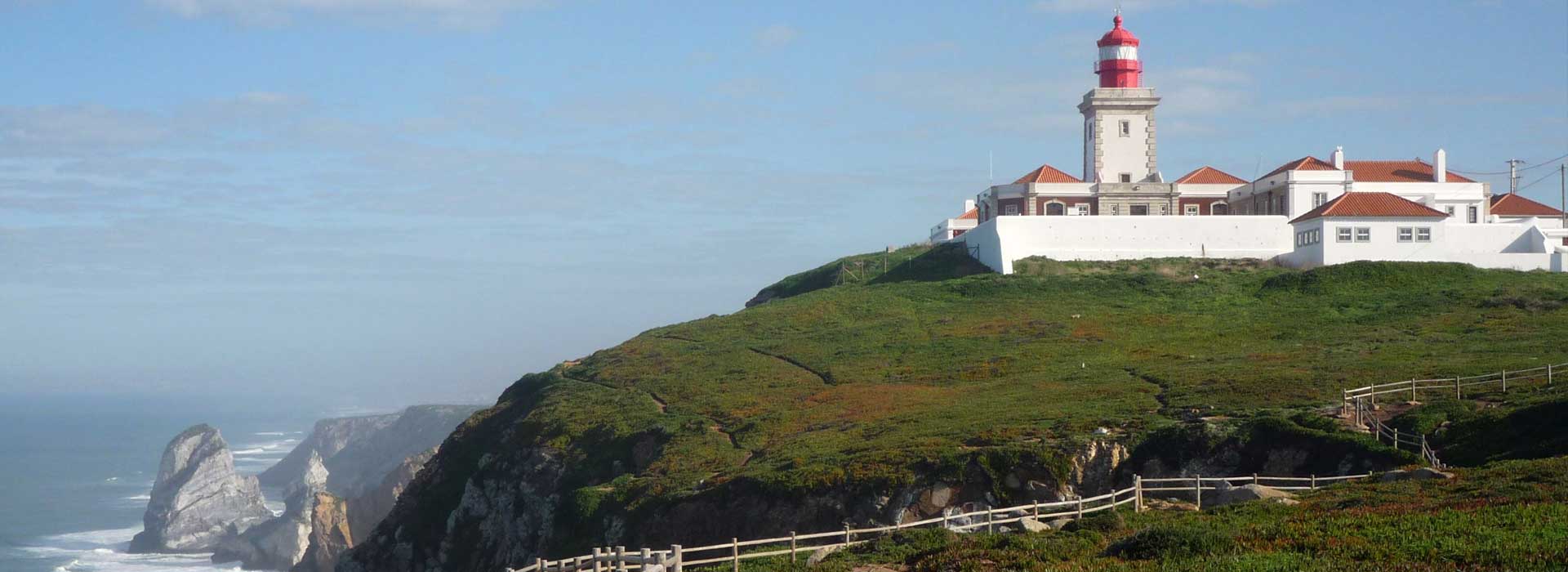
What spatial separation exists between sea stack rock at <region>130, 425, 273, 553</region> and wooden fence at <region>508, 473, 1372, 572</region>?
87.1 meters

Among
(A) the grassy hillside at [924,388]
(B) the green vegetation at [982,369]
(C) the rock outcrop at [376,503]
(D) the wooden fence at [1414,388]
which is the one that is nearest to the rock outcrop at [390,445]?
(C) the rock outcrop at [376,503]

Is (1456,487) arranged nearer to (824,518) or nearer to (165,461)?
(824,518)

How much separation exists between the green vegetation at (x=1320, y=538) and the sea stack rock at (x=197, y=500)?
99.6m

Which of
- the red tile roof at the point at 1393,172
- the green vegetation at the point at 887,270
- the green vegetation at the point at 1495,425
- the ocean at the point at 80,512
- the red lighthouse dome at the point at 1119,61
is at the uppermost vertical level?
the red lighthouse dome at the point at 1119,61

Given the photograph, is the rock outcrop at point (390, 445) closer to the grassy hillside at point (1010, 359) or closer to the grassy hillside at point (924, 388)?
the grassy hillside at point (924, 388)

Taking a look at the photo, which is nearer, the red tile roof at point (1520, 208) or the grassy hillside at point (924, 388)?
the grassy hillside at point (924, 388)

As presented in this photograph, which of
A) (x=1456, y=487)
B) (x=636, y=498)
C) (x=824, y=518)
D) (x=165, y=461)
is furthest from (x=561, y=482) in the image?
(x=165, y=461)

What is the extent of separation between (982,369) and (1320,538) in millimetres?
35691

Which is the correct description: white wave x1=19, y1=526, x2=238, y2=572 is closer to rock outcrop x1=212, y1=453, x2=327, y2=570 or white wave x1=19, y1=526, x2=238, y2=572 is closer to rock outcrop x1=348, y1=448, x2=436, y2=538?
rock outcrop x1=212, y1=453, x2=327, y2=570

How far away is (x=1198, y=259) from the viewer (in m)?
77.0

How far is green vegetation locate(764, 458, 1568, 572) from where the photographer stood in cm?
1977

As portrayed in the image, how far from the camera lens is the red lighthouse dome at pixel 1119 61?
86.0m

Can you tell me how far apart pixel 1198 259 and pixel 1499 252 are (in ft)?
47.1

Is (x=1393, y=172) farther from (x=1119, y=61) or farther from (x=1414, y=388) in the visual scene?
(x=1414, y=388)
